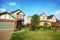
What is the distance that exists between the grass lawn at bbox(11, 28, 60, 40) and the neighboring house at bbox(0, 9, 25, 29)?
0.21 m

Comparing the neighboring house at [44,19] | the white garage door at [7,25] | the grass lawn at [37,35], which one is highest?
the neighboring house at [44,19]

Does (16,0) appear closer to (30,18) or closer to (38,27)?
(30,18)

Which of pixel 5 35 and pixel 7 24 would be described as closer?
pixel 5 35

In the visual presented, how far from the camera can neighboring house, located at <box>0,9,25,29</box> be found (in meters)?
3.51

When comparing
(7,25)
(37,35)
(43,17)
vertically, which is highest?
(43,17)

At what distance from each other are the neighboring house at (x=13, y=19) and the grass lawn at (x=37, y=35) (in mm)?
214

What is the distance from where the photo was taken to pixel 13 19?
3506 millimetres

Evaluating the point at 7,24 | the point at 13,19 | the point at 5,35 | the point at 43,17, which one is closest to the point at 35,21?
the point at 43,17

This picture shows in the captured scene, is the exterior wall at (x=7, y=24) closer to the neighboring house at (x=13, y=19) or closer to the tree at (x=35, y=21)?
the neighboring house at (x=13, y=19)

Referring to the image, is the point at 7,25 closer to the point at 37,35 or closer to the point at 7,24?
the point at 7,24

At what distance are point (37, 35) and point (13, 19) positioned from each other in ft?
2.46

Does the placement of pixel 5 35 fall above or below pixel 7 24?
below

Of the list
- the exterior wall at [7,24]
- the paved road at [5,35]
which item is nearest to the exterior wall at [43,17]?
the exterior wall at [7,24]

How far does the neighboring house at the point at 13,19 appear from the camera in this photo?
138 inches
